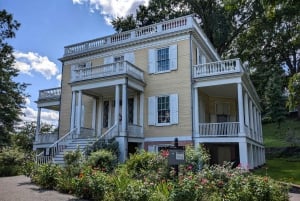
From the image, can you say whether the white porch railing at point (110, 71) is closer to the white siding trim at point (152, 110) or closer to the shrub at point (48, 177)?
the white siding trim at point (152, 110)

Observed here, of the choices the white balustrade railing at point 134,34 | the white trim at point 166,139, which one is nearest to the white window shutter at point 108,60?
the white balustrade railing at point 134,34

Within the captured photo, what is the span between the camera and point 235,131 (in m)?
15.6

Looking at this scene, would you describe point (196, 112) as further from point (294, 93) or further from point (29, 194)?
point (29, 194)

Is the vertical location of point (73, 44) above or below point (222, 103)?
above

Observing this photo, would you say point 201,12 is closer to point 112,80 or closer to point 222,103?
point 222,103

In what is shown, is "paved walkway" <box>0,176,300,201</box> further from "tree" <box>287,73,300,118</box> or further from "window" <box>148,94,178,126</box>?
"window" <box>148,94,178,126</box>

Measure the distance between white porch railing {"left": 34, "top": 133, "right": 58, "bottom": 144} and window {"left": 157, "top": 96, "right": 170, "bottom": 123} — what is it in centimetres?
885

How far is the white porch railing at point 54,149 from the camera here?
15.0 meters

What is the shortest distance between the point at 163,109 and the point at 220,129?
3.84 m

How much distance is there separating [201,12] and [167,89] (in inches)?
718

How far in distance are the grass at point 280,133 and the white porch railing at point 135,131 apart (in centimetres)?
1947

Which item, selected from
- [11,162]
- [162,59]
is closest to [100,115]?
[162,59]

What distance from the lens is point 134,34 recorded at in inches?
768

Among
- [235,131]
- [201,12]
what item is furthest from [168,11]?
[235,131]
